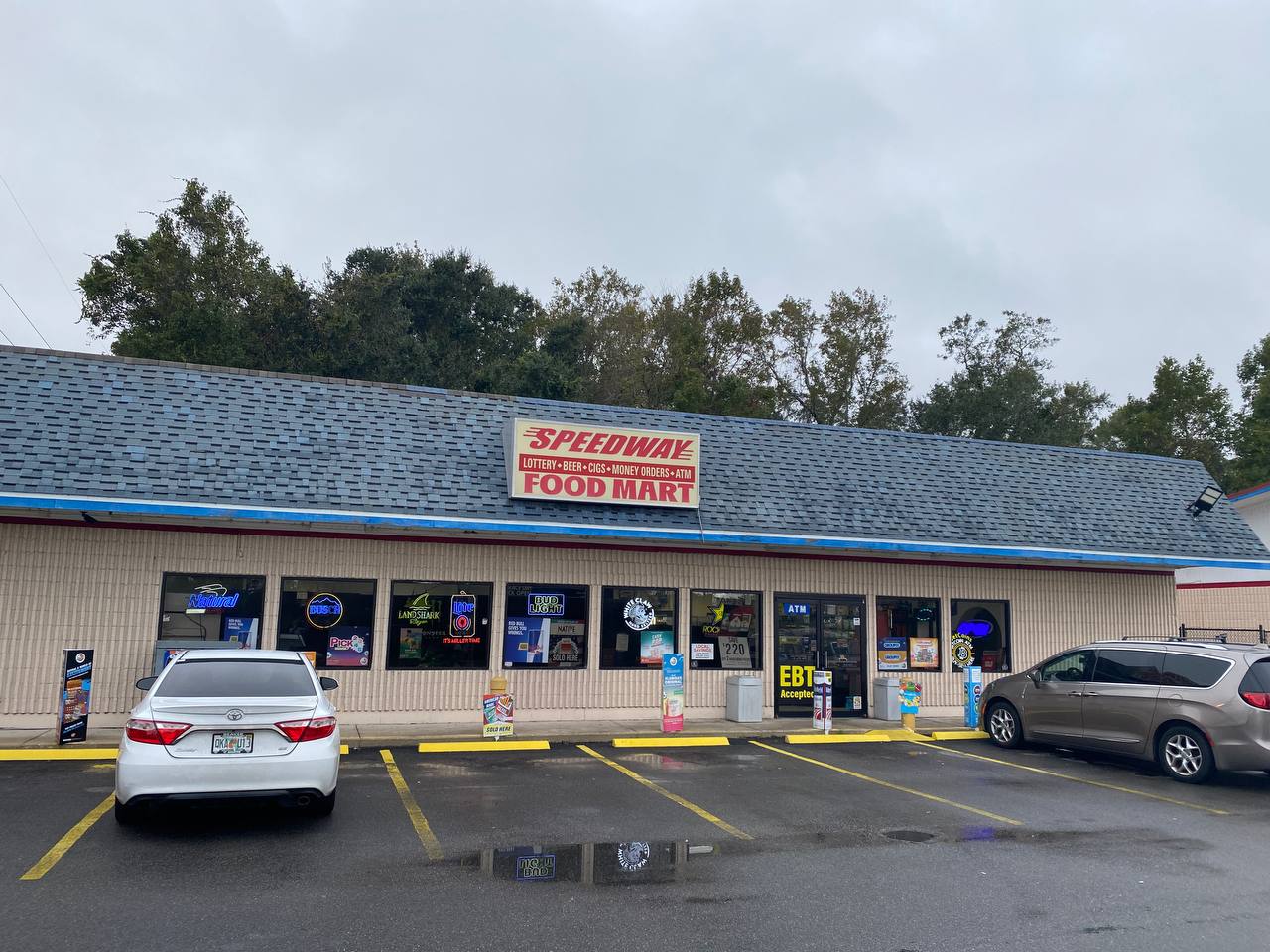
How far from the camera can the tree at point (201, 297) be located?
1452 inches

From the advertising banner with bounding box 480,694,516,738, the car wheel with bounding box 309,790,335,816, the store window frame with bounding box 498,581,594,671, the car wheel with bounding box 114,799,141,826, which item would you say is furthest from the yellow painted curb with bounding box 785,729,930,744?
the car wheel with bounding box 114,799,141,826

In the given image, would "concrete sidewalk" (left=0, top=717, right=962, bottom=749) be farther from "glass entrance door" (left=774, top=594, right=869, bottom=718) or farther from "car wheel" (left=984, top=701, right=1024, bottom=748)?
"car wheel" (left=984, top=701, right=1024, bottom=748)

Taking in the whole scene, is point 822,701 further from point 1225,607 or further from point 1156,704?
point 1225,607

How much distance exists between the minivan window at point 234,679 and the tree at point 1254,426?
53.5 meters

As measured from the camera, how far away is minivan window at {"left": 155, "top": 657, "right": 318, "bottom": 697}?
8.66m

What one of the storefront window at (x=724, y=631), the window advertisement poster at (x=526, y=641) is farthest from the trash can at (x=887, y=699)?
the window advertisement poster at (x=526, y=641)

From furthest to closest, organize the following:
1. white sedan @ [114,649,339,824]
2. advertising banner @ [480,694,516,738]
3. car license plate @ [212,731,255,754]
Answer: advertising banner @ [480,694,516,738] → car license plate @ [212,731,255,754] → white sedan @ [114,649,339,824]

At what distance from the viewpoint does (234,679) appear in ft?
29.2

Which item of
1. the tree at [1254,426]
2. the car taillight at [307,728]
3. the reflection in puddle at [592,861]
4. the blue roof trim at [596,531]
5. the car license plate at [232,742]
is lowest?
the reflection in puddle at [592,861]

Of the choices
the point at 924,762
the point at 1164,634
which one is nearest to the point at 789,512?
the point at 924,762

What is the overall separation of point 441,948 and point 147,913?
2.13 m

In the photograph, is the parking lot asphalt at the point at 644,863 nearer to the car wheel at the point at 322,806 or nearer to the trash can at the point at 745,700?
the car wheel at the point at 322,806

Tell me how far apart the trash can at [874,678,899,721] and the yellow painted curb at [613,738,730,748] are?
3.92 m

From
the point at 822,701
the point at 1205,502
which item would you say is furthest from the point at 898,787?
the point at 1205,502
